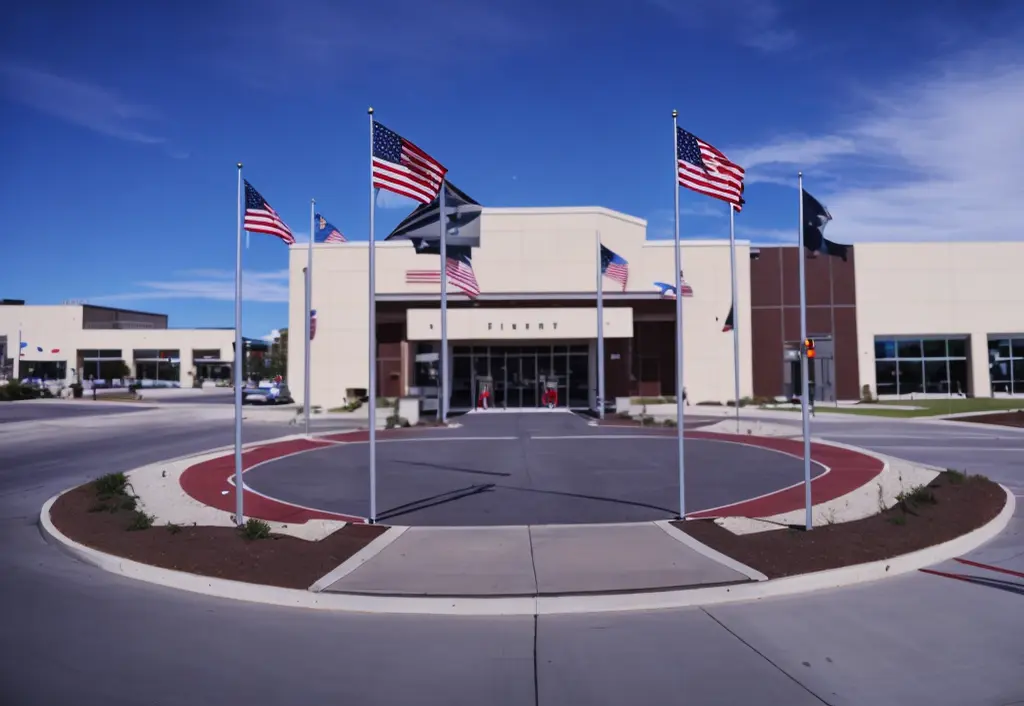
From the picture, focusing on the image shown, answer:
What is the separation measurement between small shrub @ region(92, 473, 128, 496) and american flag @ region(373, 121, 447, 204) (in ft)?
23.2

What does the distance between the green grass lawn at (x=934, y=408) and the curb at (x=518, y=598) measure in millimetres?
29271

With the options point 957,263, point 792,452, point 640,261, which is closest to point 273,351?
point 640,261

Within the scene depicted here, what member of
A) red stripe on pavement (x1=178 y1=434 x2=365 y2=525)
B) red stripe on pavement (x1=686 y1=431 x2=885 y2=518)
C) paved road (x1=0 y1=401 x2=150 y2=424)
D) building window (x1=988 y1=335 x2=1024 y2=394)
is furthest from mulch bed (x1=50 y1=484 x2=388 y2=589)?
building window (x1=988 y1=335 x2=1024 y2=394)

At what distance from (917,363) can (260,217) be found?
149ft

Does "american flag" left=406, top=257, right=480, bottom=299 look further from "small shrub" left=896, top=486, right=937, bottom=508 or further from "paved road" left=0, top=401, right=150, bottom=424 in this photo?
"paved road" left=0, top=401, right=150, bottom=424

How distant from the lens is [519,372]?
40.0 metres

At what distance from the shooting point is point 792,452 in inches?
826

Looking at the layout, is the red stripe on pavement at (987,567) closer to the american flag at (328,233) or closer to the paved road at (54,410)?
the american flag at (328,233)

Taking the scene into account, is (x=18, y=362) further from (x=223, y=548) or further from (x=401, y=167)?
(x=223, y=548)

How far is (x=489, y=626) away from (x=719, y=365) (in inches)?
1482

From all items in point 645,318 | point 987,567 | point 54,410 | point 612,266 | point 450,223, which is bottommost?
point 987,567

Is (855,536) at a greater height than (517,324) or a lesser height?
lesser

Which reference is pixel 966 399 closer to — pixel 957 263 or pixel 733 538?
pixel 957 263

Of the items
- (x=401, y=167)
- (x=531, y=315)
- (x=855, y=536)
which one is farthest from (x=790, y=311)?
(x=401, y=167)
